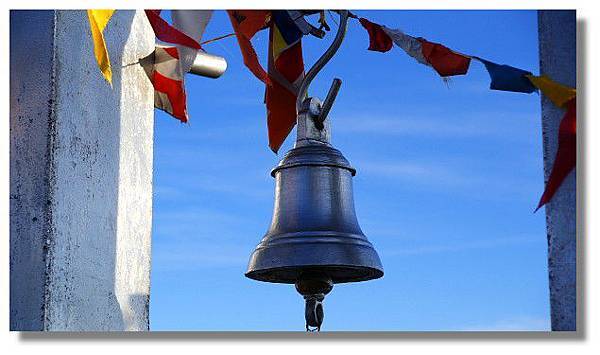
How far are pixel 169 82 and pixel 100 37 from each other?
44 cm

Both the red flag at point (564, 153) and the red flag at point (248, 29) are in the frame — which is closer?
the red flag at point (564, 153)

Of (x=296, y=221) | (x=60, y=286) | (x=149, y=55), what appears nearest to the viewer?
(x=60, y=286)

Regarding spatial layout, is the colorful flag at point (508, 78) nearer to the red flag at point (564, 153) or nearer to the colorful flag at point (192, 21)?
the red flag at point (564, 153)

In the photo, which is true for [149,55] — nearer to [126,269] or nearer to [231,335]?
[126,269]

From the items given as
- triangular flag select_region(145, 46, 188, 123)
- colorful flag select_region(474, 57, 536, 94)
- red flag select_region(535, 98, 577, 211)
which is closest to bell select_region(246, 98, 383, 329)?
triangular flag select_region(145, 46, 188, 123)

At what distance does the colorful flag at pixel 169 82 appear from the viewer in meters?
3.75

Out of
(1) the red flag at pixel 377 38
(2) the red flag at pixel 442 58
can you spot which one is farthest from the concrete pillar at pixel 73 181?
(2) the red flag at pixel 442 58

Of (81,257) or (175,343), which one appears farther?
(81,257)

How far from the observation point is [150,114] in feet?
12.4

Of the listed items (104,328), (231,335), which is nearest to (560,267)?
(231,335)

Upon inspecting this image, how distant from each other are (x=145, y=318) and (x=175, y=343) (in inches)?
25.6

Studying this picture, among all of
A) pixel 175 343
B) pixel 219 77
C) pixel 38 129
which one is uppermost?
pixel 219 77

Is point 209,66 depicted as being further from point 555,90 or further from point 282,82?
point 555,90

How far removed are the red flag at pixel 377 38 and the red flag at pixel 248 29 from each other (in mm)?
335
